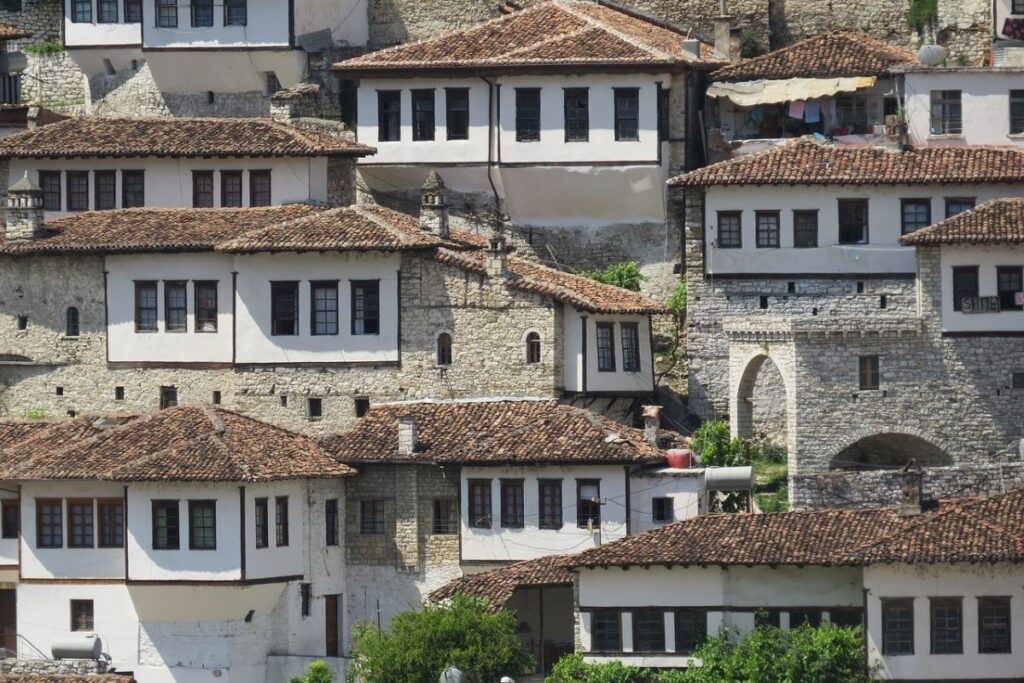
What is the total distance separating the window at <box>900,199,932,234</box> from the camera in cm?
8762

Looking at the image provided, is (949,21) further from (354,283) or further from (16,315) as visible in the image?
(16,315)

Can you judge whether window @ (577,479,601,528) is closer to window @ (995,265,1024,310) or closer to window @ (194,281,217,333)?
window @ (995,265,1024,310)

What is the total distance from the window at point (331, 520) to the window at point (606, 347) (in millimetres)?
7413

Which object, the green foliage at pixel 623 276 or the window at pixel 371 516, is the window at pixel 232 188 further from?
the window at pixel 371 516

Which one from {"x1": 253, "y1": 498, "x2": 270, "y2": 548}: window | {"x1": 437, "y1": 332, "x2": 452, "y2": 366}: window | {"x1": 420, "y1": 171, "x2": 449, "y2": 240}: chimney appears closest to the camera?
{"x1": 253, "y1": 498, "x2": 270, "y2": 548}: window

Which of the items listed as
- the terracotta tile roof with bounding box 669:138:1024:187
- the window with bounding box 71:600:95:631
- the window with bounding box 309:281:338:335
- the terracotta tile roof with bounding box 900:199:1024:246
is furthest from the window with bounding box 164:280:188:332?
the terracotta tile roof with bounding box 900:199:1024:246

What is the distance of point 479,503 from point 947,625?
1165 centimetres

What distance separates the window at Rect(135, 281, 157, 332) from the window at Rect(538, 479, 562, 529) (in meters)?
11.7

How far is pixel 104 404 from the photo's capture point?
88.1 m

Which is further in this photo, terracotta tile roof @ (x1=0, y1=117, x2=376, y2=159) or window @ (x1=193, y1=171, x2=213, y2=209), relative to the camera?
window @ (x1=193, y1=171, x2=213, y2=209)

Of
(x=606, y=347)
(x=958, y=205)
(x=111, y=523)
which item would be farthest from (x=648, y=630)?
(x=958, y=205)

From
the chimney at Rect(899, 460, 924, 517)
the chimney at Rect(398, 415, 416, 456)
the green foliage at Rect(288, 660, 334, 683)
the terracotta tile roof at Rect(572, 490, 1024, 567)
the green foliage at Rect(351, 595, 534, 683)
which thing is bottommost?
the green foliage at Rect(288, 660, 334, 683)

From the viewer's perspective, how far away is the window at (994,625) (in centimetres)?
7531

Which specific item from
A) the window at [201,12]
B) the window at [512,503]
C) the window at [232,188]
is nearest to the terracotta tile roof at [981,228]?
the window at [512,503]
